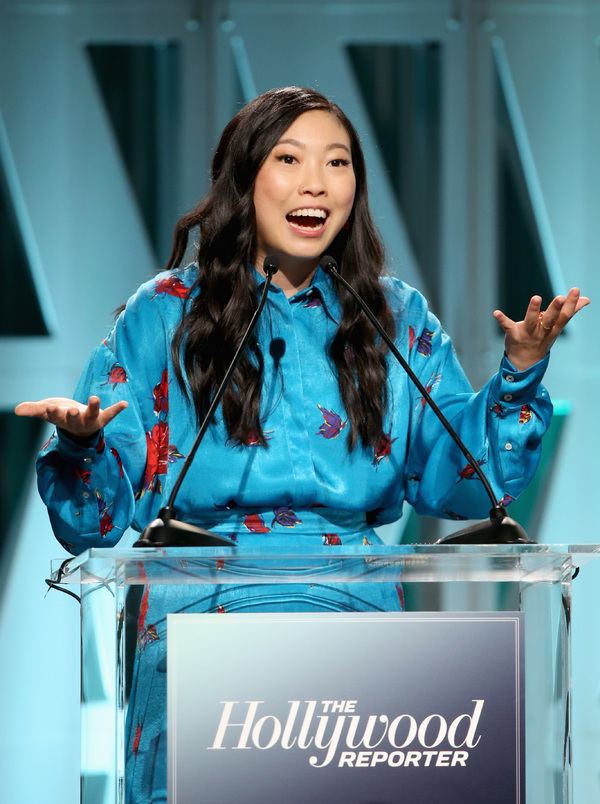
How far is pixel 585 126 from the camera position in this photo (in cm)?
319

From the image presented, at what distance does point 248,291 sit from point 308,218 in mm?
135

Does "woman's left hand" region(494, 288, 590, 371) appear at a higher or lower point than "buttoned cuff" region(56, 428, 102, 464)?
higher

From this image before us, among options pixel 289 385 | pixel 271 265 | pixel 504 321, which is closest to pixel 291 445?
pixel 289 385

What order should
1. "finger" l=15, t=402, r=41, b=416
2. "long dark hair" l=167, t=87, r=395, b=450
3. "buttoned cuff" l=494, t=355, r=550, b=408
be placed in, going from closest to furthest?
"finger" l=15, t=402, r=41, b=416 < "buttoned cuff" l=494, t=355, r=550, b=408 < "long dark hair" l=167, t=87, r=395, b=450

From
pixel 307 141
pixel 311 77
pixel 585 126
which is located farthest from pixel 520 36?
pixel 307 141

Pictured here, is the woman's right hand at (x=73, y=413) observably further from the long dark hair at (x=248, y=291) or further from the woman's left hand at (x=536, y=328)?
the woman's left hand at (x=536, y=328)

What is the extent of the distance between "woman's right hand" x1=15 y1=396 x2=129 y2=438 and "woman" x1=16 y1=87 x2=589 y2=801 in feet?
0.26

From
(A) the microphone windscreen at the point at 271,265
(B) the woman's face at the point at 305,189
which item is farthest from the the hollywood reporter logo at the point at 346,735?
(B) the woman's face at the point at 305,189

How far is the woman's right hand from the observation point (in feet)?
3.60

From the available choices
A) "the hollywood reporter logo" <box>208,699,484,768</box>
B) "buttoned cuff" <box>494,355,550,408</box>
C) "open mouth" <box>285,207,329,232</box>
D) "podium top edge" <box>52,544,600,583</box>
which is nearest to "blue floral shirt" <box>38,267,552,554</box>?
"buttoned cuff" <box>494,355,550,408</box>

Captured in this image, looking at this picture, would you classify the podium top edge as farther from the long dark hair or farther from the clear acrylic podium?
the long dark hair

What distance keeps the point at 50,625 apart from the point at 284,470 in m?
1.91

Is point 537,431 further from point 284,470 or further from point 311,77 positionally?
point 311,77

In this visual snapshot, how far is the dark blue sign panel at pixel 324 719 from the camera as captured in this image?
35.5 inches
